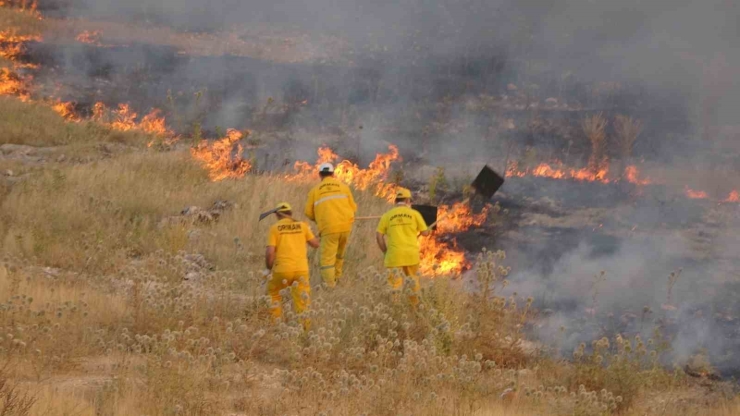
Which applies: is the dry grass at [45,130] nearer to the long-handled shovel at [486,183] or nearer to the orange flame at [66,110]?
the orange flame at [66,110]

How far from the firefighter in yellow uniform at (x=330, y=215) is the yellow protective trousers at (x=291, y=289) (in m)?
1.28

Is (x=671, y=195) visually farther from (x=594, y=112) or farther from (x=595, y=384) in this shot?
(x=595, y=384)

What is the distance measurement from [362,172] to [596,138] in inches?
218

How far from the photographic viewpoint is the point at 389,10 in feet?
86.5

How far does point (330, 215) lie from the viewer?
9.48 m

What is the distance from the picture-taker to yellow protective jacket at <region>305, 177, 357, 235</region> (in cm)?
950

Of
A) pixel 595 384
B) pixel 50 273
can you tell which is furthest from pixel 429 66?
pixel 595 384

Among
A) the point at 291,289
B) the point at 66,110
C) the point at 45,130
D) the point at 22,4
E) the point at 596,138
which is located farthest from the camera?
the point at 22,4

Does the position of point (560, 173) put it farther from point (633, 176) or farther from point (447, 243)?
point (447, 243)

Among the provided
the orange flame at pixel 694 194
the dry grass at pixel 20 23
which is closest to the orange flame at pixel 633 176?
the orange flame at pixel 694 194

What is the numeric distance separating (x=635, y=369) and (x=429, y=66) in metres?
17.0

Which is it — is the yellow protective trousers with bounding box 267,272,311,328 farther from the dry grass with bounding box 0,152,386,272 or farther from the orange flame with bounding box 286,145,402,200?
the orange flame with bounding box 286,145,402,200

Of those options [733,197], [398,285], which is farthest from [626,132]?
[398,285]

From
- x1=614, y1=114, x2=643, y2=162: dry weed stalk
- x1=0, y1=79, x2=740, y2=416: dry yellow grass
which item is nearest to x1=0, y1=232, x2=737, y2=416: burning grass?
x1=0, y1=79, x2=740, y2=416: dry yellow grass
